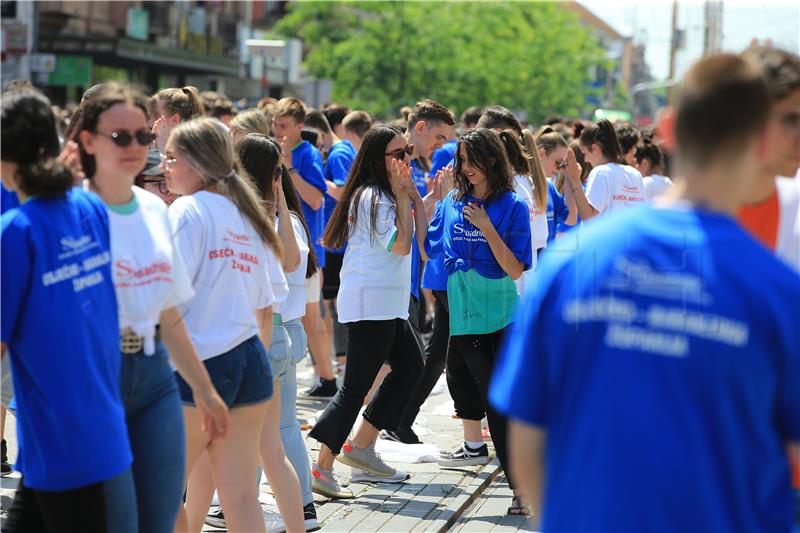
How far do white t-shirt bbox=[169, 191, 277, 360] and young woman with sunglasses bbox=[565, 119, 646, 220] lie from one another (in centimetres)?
457

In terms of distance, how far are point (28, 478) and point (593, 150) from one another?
6.34m

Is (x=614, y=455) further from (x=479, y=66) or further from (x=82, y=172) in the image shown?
(x=479, y=66)

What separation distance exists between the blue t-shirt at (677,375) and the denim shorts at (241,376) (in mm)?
2141

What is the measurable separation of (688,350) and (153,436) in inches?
78.4

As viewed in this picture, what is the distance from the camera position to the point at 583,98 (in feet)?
193

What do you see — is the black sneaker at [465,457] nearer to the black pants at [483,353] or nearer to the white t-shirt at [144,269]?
the black pants at [483,353]

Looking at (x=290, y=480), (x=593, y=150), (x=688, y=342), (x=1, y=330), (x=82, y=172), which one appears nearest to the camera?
(x=688, y=342)

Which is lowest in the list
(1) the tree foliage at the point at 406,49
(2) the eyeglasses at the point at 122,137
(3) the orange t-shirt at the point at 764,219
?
(3) the orange t-shirt at the point at 764,219

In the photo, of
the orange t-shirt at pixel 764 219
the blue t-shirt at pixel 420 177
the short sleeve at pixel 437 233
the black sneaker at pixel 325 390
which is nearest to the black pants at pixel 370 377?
the short sleeve at pixel 437 233

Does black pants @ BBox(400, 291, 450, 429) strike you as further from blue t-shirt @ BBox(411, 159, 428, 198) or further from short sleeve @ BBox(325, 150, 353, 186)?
blue t-shirt @ BBox(411, 159, 428, 198)

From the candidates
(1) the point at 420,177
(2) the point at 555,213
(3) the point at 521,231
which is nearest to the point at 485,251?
(3) the point at 521,231

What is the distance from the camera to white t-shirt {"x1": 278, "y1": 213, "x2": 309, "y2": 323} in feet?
18.7

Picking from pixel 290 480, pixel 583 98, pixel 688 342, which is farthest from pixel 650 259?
pixel 583 98

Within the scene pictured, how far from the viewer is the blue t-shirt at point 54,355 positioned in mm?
3305
